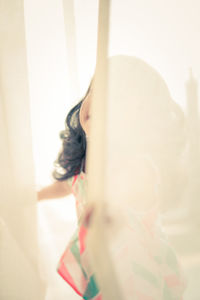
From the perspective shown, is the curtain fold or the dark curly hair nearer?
the curtain fold

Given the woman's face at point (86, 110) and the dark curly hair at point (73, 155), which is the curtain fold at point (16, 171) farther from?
the dark curly hair at point (73, 155)

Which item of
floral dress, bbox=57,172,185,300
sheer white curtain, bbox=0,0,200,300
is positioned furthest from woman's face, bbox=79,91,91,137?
floral dress, bbox=57,172,185,300

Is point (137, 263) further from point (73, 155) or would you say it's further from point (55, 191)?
point (73, 155)

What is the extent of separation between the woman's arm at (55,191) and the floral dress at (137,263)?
289mm

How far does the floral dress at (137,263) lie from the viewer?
0.32 m

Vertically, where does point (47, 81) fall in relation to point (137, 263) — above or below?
above

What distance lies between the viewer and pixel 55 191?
690 mm

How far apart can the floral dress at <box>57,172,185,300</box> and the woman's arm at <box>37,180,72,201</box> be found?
0.95 ft

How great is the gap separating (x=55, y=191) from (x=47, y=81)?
347 millimetres

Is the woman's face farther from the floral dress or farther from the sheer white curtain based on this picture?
the floral dress


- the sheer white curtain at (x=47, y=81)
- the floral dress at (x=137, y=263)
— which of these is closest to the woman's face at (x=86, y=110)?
the sheer white curtain at (x=47, y=81)

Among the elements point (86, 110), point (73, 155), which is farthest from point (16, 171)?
point (73, 155)

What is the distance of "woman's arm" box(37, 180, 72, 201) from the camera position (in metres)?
0.64

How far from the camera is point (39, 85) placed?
0.54m
